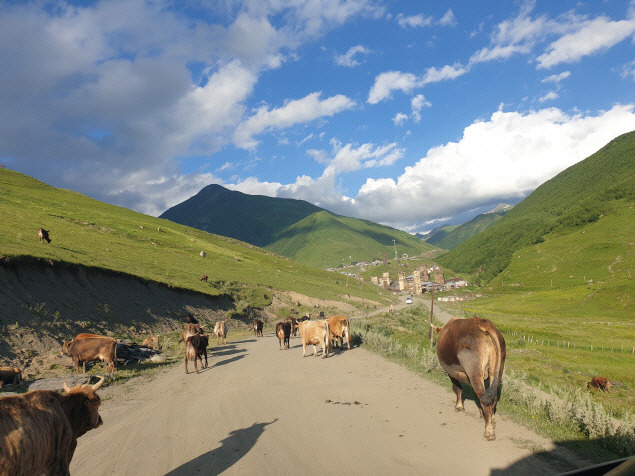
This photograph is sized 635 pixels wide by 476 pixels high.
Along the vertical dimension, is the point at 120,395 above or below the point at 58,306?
below

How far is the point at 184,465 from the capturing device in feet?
24.8

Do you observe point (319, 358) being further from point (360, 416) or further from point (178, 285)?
point (178, 285)

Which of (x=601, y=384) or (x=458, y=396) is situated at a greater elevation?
(x=458, y=396)

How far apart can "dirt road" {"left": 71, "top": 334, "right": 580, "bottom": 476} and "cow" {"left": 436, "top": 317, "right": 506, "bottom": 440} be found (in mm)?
903

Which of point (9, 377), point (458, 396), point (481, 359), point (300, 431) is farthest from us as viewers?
point (9, 377)

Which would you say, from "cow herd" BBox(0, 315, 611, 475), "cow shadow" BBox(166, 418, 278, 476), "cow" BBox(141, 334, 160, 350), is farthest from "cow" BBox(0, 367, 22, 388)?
"cow shadow" BBox(166, 418, 278, 476)

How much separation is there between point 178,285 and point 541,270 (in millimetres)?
137676

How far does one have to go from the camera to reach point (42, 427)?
201 inches

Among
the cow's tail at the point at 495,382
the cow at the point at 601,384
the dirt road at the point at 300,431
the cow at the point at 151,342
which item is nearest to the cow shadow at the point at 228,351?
the cow at the point at 151,342

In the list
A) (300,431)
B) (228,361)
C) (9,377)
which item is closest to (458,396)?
(300,431)

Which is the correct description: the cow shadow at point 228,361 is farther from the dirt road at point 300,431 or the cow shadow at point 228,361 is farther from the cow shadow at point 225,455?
the cow shadow at point 225,455

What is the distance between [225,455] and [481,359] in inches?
265

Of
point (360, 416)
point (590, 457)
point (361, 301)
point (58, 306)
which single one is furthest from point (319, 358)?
point (361, 301)

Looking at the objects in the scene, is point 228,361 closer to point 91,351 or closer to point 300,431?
point 91,351
